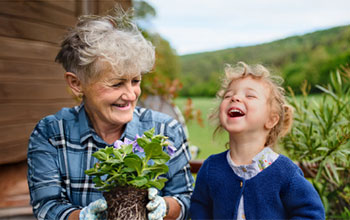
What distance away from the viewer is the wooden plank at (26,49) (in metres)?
2.54

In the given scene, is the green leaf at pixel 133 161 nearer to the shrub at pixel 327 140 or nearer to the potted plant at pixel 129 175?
the potted plant at pixel 129 175

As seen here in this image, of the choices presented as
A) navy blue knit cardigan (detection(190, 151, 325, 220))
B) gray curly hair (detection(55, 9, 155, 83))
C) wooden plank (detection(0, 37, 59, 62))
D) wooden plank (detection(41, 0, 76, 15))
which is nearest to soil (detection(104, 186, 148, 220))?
navy blue knit cardigan (detection(190, 151, 325, 220))

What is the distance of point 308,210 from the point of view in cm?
133

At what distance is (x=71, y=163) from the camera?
1626mm

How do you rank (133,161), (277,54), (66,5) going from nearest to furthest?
(133,161) → (66,5) → (277,54)

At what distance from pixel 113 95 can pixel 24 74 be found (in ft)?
4.76

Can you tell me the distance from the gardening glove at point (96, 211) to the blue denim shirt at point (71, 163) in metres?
0.31

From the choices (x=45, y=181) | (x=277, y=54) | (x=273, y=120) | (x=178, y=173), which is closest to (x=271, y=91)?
(x=273, y=120)

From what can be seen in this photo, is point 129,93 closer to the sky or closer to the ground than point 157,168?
closer to the sky

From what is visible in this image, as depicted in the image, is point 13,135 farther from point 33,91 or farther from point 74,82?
point 74,82

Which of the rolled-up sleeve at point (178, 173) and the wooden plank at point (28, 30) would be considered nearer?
the rolled-up sleeve at point (178, 173)

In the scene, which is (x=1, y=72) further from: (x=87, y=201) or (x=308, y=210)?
(x=308, y=210)

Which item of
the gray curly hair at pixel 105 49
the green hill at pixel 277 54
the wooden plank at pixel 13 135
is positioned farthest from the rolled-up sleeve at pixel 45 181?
the green hill at pixel 277 54

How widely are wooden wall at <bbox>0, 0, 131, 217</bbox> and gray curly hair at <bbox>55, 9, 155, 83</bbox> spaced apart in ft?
3.58
